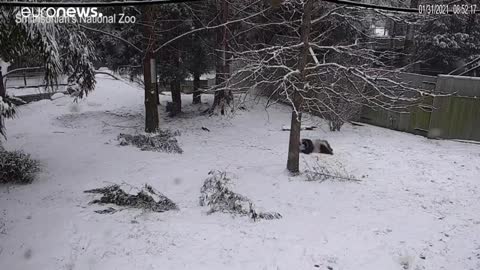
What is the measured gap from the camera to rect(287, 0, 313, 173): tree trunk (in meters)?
9.59

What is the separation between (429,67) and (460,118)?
8587mm

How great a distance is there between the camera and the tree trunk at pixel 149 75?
1346 centimetres

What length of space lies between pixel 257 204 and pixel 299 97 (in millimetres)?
3026

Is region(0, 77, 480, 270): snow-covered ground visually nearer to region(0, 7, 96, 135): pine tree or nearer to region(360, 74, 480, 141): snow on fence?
region(360, 74, 480, 141): snow on fence

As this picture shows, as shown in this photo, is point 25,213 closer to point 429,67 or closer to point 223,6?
point 223,6

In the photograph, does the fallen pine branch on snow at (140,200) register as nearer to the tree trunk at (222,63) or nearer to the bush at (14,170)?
the bush at (14,170)

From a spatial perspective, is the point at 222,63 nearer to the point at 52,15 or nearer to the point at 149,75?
the point at 149,75

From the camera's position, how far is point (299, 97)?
1002 cm

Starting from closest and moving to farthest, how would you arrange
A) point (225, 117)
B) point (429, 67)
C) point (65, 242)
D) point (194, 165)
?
1. point (65, 242)
2. point (194, 165)
3. point (225, 117)
4. point (429, 67)

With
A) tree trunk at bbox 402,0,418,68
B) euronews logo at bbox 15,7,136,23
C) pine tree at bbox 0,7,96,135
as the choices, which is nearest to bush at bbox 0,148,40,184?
pine tree at bbox 0,7,96,135

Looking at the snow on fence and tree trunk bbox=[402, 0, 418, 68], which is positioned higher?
tree trunk bbox=[402, 0, 418, 68]

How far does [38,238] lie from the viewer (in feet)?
23.1

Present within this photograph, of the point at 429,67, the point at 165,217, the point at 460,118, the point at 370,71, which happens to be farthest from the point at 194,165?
the point at 429,67

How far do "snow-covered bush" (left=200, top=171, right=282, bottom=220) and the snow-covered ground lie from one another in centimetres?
23
